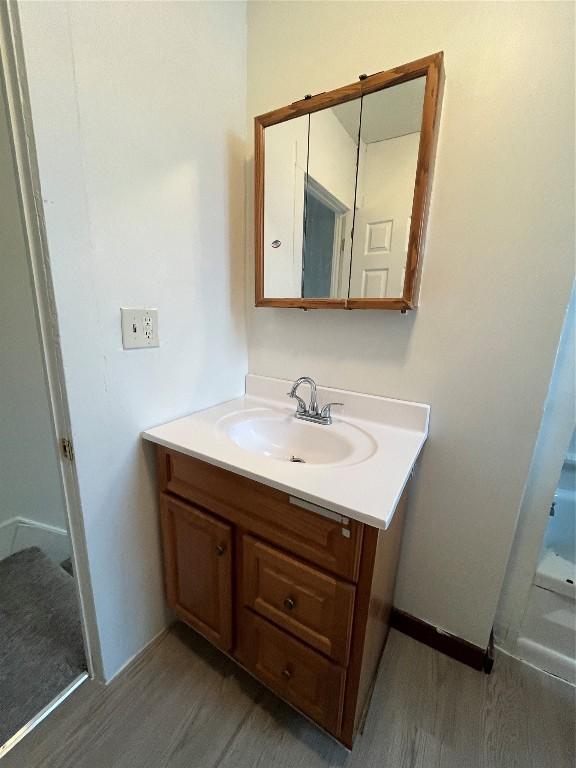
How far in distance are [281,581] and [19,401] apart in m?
1.47

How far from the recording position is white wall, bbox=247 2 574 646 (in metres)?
0.80

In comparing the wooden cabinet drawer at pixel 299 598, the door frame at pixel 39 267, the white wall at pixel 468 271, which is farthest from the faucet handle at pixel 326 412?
the door frame at pixel 39 267

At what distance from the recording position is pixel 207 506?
94cm

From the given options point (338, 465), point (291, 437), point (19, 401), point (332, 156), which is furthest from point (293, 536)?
point (19, 401)

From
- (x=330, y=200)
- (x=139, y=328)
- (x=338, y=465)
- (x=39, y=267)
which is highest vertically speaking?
(x=330, y=200)

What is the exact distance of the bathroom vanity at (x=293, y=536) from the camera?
0.73 metres

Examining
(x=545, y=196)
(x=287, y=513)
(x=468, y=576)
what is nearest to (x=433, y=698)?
(x=468, y=576)

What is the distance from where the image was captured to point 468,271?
93cm

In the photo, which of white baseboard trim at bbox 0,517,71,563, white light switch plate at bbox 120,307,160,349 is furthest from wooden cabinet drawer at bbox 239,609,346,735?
white baseboard trim at bbox 0,517,71,563

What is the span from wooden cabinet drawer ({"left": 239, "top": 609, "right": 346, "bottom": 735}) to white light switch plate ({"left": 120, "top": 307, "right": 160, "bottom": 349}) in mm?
846

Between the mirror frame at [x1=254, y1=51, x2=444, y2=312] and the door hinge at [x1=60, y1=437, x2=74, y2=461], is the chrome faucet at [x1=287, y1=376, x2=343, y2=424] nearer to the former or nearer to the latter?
the mirror frame at [x1=254, y1=51, x2=444, y2=312]

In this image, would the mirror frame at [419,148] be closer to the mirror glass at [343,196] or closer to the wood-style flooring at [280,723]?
the mirror glass at [343,196]

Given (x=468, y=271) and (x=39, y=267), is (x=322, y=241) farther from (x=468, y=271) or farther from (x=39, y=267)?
(x=39, y=267)

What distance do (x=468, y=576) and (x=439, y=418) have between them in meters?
0.56
